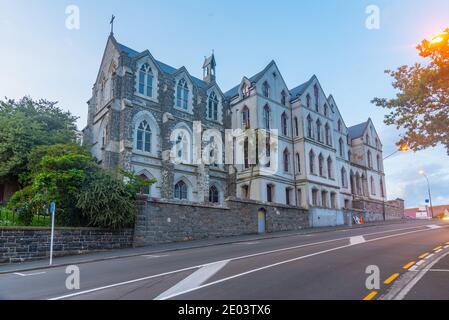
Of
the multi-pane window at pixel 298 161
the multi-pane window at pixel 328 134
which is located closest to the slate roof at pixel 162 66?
the multi-pane window at pixel 298 161

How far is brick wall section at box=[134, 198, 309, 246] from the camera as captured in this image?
769 inches

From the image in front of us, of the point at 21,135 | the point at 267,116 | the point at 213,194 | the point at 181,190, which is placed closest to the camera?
the point at 21,135

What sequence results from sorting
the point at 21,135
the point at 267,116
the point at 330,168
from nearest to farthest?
the point at 21,135
the point at 267,116
the point at 330,168

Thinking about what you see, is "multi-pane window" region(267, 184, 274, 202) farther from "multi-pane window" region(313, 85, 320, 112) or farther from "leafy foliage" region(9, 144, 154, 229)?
"leafy foliage" region(9, 144, 154, 229)

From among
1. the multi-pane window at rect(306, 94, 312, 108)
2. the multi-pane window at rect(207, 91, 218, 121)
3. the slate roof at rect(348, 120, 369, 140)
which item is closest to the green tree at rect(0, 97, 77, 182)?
the multi-pane window at rect(207, 91, 218, 121)

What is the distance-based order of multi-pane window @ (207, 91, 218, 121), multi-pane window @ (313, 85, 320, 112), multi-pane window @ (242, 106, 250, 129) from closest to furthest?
1. multi-pane window @ (242, 106, 250, 129)
2. multi-pane window @ (207, 91, 218, 121)
3. multi-pane window @ (313, 85, 320, 112)

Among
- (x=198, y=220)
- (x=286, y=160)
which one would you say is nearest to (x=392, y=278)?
(x=198, y=220)

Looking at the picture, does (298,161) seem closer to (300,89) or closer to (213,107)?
(300,89)

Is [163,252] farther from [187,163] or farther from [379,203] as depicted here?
[379,203]

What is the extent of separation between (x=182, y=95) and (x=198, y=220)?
14.3m

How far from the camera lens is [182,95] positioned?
32406mm

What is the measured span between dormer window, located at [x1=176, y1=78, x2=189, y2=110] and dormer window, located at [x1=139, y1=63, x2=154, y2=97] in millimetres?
2880

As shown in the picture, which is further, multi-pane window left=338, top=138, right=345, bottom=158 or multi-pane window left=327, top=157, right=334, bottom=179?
multi-pane window left=338, top=138, right=345, bottom=158

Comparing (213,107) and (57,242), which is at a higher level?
(213,107)
